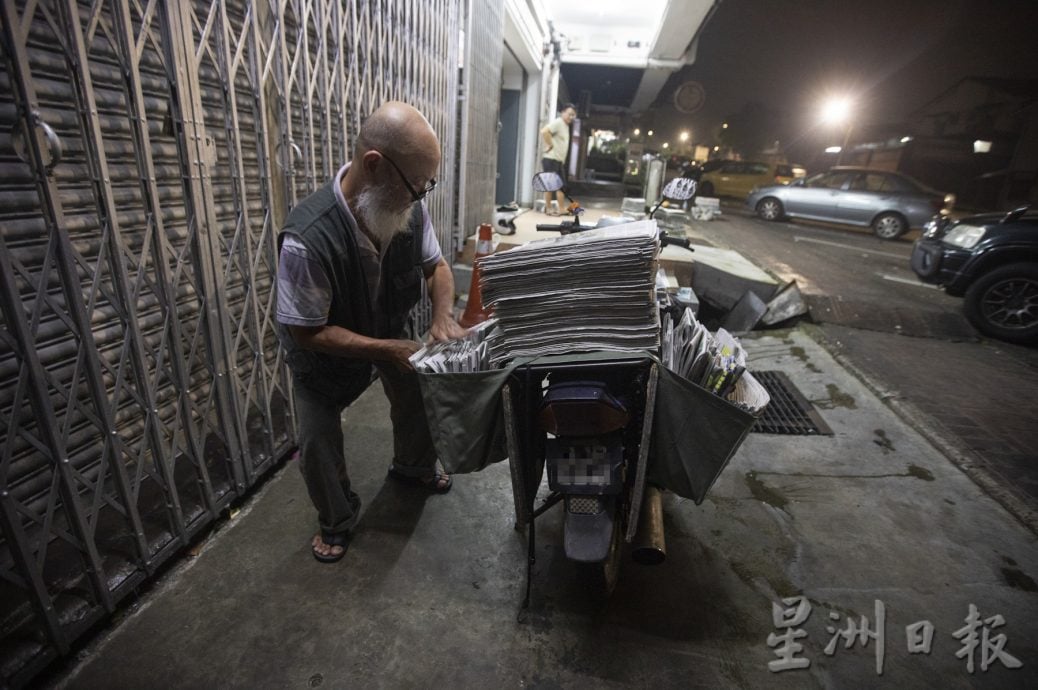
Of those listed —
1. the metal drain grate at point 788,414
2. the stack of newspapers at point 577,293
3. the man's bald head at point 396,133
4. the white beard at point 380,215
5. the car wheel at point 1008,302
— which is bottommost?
the metal drain grate at point 788,414

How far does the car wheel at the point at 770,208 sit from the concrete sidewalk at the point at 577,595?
1254 cm

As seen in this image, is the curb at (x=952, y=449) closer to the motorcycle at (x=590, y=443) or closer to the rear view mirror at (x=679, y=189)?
the motorcycle at (x=590, y=443)

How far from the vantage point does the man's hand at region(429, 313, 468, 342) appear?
1.98 m

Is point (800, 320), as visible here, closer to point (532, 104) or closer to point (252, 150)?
point (252, 150)

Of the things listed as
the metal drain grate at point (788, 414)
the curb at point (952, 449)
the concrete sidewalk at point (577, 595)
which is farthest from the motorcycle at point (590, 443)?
the curb at point (952, 449)

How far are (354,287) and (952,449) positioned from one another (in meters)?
3.96

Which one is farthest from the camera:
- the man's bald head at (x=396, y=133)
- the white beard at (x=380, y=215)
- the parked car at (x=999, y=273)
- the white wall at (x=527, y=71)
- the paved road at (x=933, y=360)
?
the white wall at (x=527, y=71)

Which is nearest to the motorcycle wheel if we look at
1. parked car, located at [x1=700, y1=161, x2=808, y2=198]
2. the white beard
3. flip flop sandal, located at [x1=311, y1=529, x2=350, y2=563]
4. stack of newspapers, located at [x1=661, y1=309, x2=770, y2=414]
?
stack of newspapers, located at [x1=661, y1=309, x2=770, y2=414]

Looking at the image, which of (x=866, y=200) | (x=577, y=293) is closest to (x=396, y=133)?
(x=577, y=293)

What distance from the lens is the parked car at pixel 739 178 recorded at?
17.9m

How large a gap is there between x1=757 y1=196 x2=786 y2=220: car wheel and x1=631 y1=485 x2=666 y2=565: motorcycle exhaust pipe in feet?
45.9

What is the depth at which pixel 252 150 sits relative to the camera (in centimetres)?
295

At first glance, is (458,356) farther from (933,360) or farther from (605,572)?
(933,360)

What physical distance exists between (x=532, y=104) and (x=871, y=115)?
2559 cm
